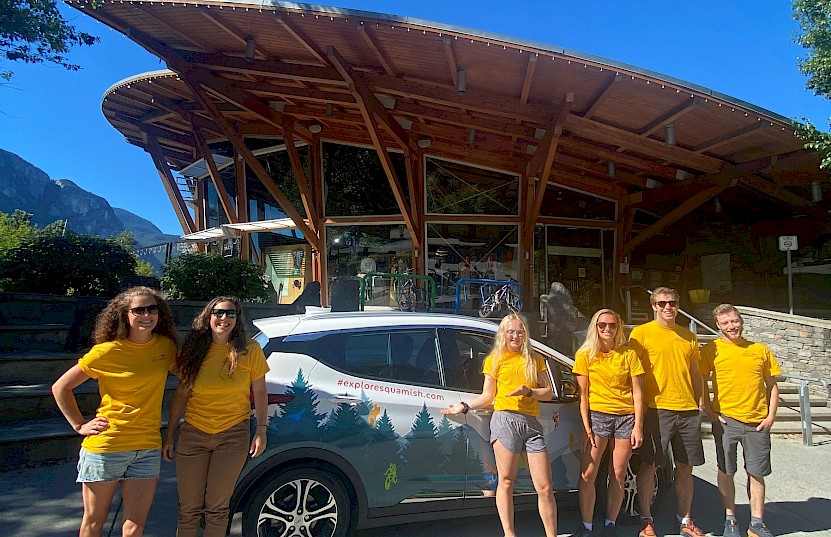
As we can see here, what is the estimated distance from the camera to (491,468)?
3.33 meters

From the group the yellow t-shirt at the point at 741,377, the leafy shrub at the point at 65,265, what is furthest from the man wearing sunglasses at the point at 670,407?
the leafy shrub at the point at 65,265

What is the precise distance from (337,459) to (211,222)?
2033 centimetres

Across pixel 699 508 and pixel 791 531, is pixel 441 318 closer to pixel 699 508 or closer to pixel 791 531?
pixel 699 508

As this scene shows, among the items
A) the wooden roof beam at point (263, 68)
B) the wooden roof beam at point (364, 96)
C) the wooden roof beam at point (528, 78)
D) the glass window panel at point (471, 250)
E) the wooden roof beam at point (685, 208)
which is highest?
the wooden roof beam at point (263, 68)

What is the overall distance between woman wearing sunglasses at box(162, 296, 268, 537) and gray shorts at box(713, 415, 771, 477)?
136 inches

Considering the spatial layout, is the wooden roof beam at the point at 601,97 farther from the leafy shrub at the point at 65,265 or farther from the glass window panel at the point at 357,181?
the leafy shrub at the point at 65,265

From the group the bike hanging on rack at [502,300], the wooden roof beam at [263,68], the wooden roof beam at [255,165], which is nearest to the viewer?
the wooden roof beam at [263,68]

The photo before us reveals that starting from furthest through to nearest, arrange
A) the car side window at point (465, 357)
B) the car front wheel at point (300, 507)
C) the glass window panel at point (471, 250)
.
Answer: the glass window panel at point (471, 250)
the car side window at point (465, 357)
the car front wheel at point (300, 507)

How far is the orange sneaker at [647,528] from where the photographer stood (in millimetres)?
3484

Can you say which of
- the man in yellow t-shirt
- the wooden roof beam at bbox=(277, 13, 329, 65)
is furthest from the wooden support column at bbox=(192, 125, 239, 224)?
the man in yellow t-shirt

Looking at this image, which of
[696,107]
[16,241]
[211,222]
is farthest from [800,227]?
[211,222]

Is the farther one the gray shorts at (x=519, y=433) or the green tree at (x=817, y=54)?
the green tree at (x=817, y=54)

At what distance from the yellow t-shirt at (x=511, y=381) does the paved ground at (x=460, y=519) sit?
1.16 metres

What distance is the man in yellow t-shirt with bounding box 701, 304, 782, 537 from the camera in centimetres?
349
